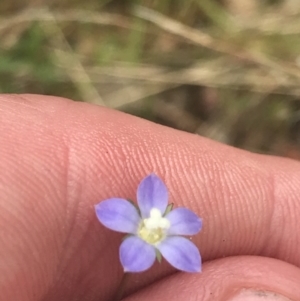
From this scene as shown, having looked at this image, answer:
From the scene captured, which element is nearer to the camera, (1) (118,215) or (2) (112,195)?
(1) (118,215)

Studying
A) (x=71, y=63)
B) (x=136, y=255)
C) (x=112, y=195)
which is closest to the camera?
(x=136, y=255)

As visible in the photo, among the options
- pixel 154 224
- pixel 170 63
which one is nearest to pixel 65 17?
pixel 170 63

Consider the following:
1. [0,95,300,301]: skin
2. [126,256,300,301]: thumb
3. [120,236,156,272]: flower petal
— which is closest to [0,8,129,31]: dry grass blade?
[0,95,300,301]: skin

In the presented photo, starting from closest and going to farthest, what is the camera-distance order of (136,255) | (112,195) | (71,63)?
(136,255) → (112,195) → (71,63)

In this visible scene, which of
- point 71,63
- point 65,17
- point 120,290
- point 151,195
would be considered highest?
point 65,17

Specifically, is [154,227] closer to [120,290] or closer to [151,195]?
[151,195]

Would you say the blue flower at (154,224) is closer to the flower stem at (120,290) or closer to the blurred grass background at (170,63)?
the flower stem at (120,290)

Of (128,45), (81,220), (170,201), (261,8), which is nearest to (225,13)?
(261,8)
